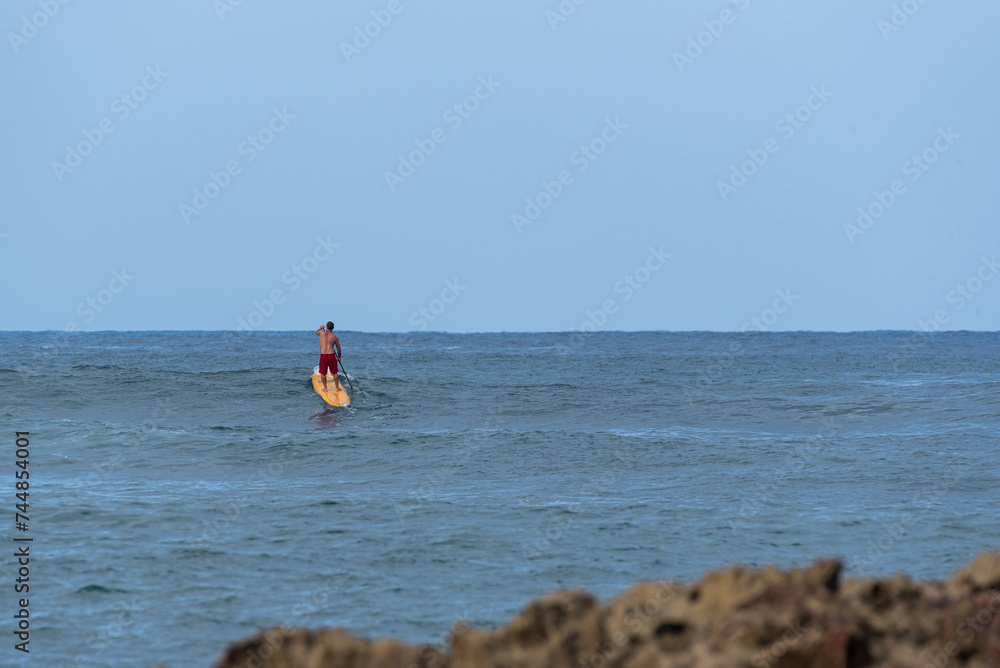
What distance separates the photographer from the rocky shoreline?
11.2 ft

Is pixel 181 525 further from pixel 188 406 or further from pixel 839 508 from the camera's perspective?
pixel 188 406

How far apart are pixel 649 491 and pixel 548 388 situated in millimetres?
15839

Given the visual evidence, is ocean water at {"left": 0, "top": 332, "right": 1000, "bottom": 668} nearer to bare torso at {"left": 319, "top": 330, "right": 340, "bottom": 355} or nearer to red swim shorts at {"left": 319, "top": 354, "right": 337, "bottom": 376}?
red swim shorts at {"left": 319, "top": 354, "right": 337, "bottom": 376}

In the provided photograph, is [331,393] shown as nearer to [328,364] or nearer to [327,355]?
[328,364]

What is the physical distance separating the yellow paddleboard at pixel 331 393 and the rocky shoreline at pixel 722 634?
1836cm

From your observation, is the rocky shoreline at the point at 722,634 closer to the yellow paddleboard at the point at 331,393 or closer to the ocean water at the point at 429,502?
the ocean water at the point at 429,502

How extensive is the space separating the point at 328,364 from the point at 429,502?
12.5 m

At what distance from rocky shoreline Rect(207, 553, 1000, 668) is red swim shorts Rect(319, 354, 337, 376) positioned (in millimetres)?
18906

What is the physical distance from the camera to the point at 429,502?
1091cm

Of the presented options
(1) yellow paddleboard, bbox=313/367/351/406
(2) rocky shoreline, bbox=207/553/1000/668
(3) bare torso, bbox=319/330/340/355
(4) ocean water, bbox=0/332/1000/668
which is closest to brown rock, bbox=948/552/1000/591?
Answer: (2) rocky shoreline, bbox=207/553/1000/668

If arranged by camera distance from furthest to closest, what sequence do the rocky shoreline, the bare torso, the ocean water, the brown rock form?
1. the bare torso
2. the ocean water
3. the brown rock
4. the rocky shoreline

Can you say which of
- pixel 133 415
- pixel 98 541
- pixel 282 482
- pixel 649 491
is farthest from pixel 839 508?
pixel 133 415

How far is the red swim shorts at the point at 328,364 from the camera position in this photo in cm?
2273

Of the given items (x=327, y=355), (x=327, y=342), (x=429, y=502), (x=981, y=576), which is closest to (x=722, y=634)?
(x=981, y=576)
